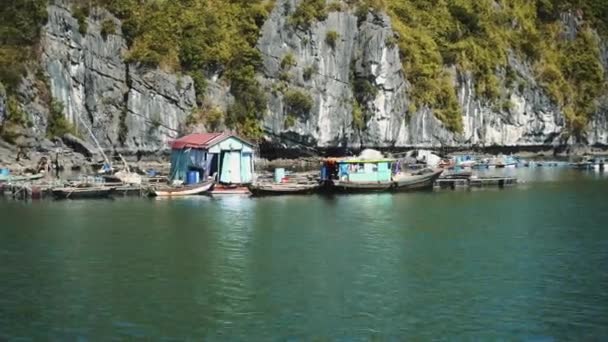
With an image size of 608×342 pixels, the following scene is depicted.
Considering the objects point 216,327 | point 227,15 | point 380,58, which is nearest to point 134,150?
point 227,15

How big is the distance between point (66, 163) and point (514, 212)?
1605 inches

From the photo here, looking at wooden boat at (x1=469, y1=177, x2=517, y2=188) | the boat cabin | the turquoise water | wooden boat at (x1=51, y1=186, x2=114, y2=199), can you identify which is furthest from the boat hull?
wooden boat at (x1=469, y1=177, x2=517, y2=188)

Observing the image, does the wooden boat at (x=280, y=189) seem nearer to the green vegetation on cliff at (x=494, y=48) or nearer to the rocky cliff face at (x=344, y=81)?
the rocky cliff face at (x=344, y=81)

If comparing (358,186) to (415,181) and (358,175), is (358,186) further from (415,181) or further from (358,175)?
(415,181)

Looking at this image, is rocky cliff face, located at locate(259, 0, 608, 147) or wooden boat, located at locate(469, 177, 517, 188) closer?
wooden boat, located at locate(469, 177, 517, 188)

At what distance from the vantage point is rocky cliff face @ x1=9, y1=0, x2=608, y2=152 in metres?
85.6

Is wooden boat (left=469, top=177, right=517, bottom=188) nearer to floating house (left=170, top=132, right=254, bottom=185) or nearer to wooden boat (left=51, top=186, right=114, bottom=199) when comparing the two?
floating house (left=170, top=132, right=254, bottom=185)

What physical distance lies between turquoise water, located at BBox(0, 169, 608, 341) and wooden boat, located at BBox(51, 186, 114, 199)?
10.3 feet

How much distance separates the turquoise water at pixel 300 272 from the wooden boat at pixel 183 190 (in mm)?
4769

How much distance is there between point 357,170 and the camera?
208ft

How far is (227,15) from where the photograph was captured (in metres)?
94.1

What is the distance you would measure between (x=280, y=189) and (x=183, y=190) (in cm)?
638

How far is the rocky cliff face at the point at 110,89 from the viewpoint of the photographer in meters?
85.2

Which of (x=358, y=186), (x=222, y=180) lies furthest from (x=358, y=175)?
(x=222, y=180)
